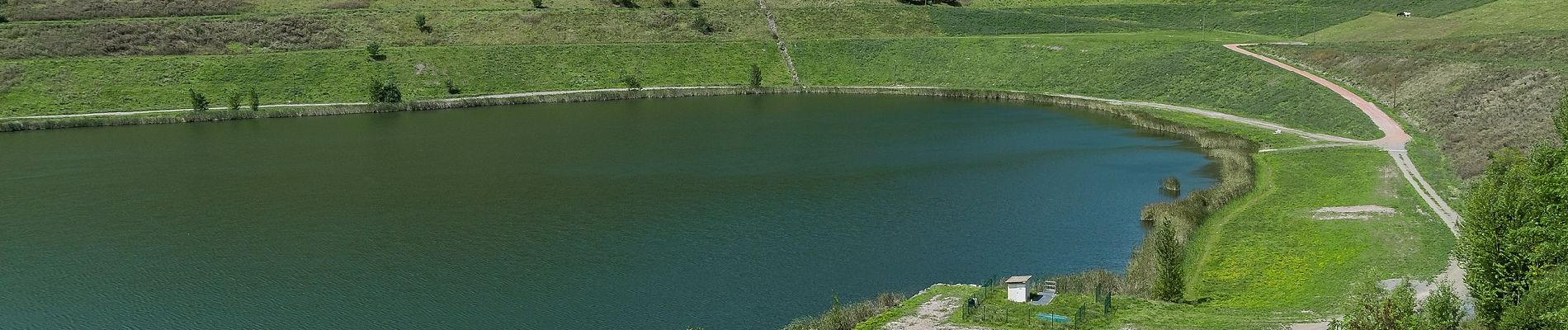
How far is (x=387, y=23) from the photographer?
15188cm

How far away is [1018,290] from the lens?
1775 inches

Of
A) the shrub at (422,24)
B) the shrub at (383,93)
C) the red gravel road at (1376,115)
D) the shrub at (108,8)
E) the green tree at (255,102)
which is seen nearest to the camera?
the red gravel road at (1376,115)

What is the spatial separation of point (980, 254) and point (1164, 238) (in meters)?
10.5

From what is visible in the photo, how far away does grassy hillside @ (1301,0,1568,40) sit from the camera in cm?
12950

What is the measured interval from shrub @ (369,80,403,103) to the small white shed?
96.0 m

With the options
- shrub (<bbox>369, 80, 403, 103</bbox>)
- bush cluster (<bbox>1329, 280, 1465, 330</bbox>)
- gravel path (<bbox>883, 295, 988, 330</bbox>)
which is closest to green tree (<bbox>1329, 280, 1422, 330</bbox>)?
bush cluster (<bbox>1329, 280, 1465, 330</bbox>)

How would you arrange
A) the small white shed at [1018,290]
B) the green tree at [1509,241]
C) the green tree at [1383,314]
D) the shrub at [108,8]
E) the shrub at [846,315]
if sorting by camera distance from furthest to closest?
the shrub at [108,8]
the small white shed at [1018,290]
the shrub at [846,315]
the green tree at [1509,241]
the green tree at [1383,314]

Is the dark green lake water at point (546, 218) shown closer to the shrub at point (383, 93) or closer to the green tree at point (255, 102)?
the green tree at point (255, 102)

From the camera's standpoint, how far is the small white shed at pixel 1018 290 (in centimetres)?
4500

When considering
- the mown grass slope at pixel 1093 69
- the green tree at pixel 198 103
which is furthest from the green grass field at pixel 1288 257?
the green tree at pixel 198 103

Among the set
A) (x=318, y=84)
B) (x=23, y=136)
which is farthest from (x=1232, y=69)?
(x=23, y=136)

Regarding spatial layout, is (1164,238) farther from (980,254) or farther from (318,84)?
(318,84)

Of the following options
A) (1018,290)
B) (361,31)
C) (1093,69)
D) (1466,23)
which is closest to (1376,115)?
(1093,69)

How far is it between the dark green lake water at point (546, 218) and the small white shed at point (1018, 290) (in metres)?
6.63
